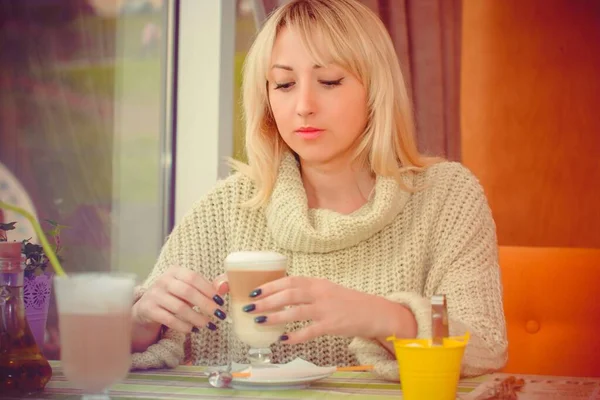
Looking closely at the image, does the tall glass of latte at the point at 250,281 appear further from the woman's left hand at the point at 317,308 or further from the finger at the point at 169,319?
the finger at the point at 169,319

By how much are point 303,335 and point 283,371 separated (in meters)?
0.07

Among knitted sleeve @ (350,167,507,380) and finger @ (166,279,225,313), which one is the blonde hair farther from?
finger @ (166,279,225,313)

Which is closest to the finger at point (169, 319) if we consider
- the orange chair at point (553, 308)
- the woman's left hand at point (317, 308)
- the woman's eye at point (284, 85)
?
the woman's left hand at point (317, 308)

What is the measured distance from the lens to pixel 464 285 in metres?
1.60

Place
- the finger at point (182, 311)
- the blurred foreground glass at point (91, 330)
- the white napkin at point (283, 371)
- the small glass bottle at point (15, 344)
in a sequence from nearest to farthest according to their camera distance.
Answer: the blurred foreground glass at point (91, 330)
the small glass bottle at point (15, 344)
the white napkin at point (283, 371)
the finger at point (182, 311)

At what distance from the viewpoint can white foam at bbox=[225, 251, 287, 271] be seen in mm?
1214

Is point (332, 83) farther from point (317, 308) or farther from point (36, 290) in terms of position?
point (36, 290)

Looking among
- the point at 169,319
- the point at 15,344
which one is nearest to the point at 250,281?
the point at 169,319

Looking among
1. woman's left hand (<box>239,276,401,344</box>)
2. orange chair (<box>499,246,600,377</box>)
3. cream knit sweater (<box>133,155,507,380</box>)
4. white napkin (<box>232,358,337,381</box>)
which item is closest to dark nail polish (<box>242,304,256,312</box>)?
woman's left hand (<box>239,276,401,344</box>)

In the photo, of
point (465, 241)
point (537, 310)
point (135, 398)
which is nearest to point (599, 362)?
point (537, 310)

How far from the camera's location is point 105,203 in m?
3.08

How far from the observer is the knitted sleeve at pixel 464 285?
4.53 ft

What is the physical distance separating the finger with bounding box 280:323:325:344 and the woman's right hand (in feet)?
0.36

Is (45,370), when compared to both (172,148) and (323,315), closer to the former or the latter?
(323,315)
